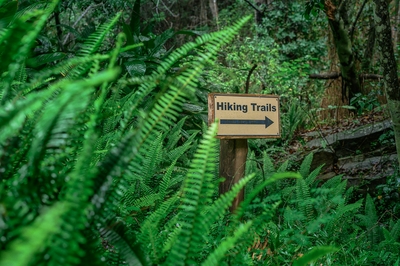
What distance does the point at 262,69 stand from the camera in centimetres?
823

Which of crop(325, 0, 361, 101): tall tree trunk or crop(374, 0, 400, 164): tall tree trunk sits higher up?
crop(325, 0, 361, 101): tall tree trunk

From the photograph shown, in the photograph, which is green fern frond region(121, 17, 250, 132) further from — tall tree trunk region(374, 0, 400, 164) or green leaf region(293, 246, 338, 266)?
tall tree trunk region(374, 0, 400, 164)

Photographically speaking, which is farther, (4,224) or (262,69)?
(262,69)

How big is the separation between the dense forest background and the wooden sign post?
23cm

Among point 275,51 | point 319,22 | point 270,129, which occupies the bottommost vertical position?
point 270,129

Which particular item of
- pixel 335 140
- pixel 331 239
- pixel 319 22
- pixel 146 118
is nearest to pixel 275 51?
pixel 319 22

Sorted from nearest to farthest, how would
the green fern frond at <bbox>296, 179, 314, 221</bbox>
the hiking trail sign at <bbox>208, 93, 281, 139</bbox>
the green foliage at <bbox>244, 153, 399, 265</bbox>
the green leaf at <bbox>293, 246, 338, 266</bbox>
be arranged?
the green leaf at <bbox>293, 246, 338, 266</bbox> < the green foliage at <bbox>244, 153, 399, 265</bbox> < the green fern frond at <bbox>296, 179, 314, 221</bbox> < the hiking trail sign at <bbox>208, 93, 281, 139</bbox>

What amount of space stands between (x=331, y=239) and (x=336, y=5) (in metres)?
4.57

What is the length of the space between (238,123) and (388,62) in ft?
→ 4.18

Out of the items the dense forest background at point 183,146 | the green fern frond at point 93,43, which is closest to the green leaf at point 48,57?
the dense forest background at point 183,146

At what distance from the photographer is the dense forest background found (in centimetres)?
72

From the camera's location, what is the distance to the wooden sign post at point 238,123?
11.0ft

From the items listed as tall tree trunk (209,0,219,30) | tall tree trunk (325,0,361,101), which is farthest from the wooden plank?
tall tree trunk (209,0,219,30)

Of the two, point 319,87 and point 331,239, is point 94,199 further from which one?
point 319,87
